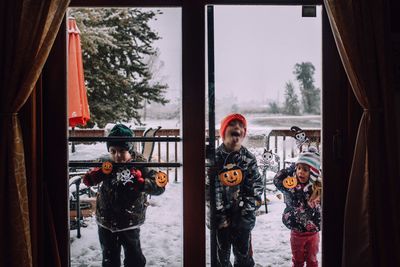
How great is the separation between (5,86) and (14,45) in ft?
0.70

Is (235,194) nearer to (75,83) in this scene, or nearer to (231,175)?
(231,175)

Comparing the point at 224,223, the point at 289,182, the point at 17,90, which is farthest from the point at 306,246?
the point at 17,90

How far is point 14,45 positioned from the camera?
2.21 m

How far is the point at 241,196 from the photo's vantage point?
100 inches

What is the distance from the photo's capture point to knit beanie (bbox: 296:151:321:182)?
253 centimetres

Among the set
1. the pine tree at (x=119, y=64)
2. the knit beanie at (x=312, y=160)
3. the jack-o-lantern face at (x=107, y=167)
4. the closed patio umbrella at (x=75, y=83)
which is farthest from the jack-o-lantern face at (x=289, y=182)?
the closed patio umbrella at (x=75, y=83)

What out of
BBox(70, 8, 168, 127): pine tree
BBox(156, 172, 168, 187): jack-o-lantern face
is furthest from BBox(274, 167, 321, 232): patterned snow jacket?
BBox(70, 8, 168, 127): pine tree

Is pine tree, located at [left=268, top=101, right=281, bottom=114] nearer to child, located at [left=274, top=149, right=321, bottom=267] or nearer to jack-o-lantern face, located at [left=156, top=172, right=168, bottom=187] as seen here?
child, located at [left=274, top=149, right=321, bottom=267]

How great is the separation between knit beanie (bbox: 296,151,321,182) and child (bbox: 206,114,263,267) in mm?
271

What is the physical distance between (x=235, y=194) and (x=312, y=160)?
0.49 meters
